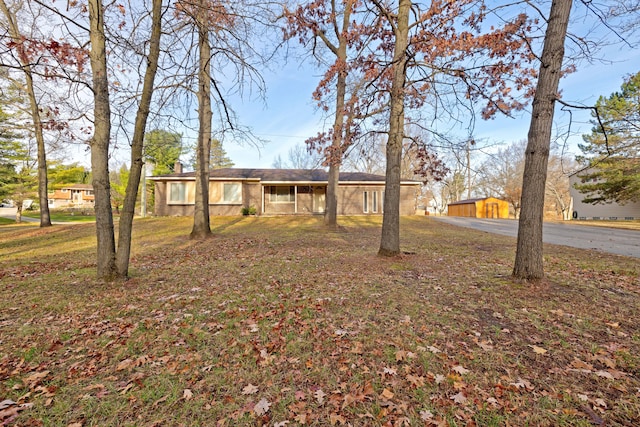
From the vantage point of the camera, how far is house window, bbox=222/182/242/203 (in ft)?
67.3

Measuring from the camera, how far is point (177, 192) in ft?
66.3

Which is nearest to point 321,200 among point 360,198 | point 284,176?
point 360,198

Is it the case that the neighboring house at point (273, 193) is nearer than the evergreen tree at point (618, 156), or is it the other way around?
the evergreen tree at point (618, 156)

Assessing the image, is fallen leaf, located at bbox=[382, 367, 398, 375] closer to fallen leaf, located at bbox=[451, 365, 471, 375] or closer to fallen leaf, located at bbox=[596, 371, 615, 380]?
fallen leaf, located at bbox=[451, 365, 471, 375]

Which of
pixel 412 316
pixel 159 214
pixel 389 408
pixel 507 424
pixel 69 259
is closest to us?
pixel 507 424

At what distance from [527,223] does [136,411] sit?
5487 millimetres

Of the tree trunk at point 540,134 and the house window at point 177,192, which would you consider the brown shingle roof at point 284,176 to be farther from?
the tree trunk at point 540,134

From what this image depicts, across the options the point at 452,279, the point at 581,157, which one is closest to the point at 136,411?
the point at 452,279

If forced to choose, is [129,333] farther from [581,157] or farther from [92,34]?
[581,157]

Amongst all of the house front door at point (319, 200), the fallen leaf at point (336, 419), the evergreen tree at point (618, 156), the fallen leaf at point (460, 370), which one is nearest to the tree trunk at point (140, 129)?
the fallen leaf at point (336, 419)

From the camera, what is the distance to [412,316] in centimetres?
362

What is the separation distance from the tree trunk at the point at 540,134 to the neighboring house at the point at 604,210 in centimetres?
2623

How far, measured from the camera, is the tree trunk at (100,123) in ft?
15.4

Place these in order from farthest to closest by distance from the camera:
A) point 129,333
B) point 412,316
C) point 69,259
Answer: point 69,259
point 412,316
point 129,333
